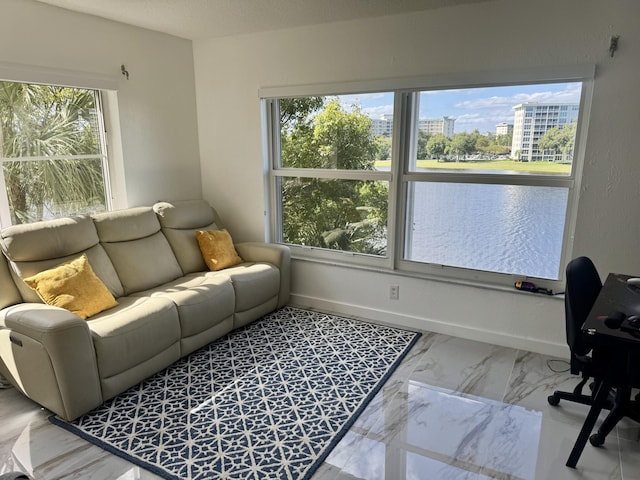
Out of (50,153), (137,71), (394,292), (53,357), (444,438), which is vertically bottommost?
(444,438)

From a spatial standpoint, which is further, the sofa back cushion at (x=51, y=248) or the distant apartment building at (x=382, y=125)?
the distant apartment building at (x=382, y=125)

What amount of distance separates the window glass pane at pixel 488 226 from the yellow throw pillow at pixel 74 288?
7.57ft

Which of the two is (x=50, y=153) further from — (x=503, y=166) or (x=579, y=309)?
(x=579, y=309)

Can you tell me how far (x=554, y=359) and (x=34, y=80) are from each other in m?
4.07

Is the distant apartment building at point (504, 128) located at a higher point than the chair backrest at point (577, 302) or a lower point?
higher

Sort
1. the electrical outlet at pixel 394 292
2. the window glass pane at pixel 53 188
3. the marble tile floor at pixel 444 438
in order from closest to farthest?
1. the marble tile floor at pixel 444 438
2. the window glass pane at pixel 53 188
3. the electrical outlet at pixel 394 292

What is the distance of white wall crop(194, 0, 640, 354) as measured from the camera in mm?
2672

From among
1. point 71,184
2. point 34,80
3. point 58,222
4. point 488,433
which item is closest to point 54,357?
point 58,222

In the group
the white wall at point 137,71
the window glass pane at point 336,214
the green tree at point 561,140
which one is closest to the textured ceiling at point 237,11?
the white wall at point 137,71

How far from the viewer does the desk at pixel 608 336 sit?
1726 mm

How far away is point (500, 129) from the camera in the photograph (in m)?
3.06

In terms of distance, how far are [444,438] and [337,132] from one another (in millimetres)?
2504

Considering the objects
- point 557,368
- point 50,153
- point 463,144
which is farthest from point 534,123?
point 50,153

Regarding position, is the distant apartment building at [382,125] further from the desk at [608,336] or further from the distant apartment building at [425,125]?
the desk at [608,336]
